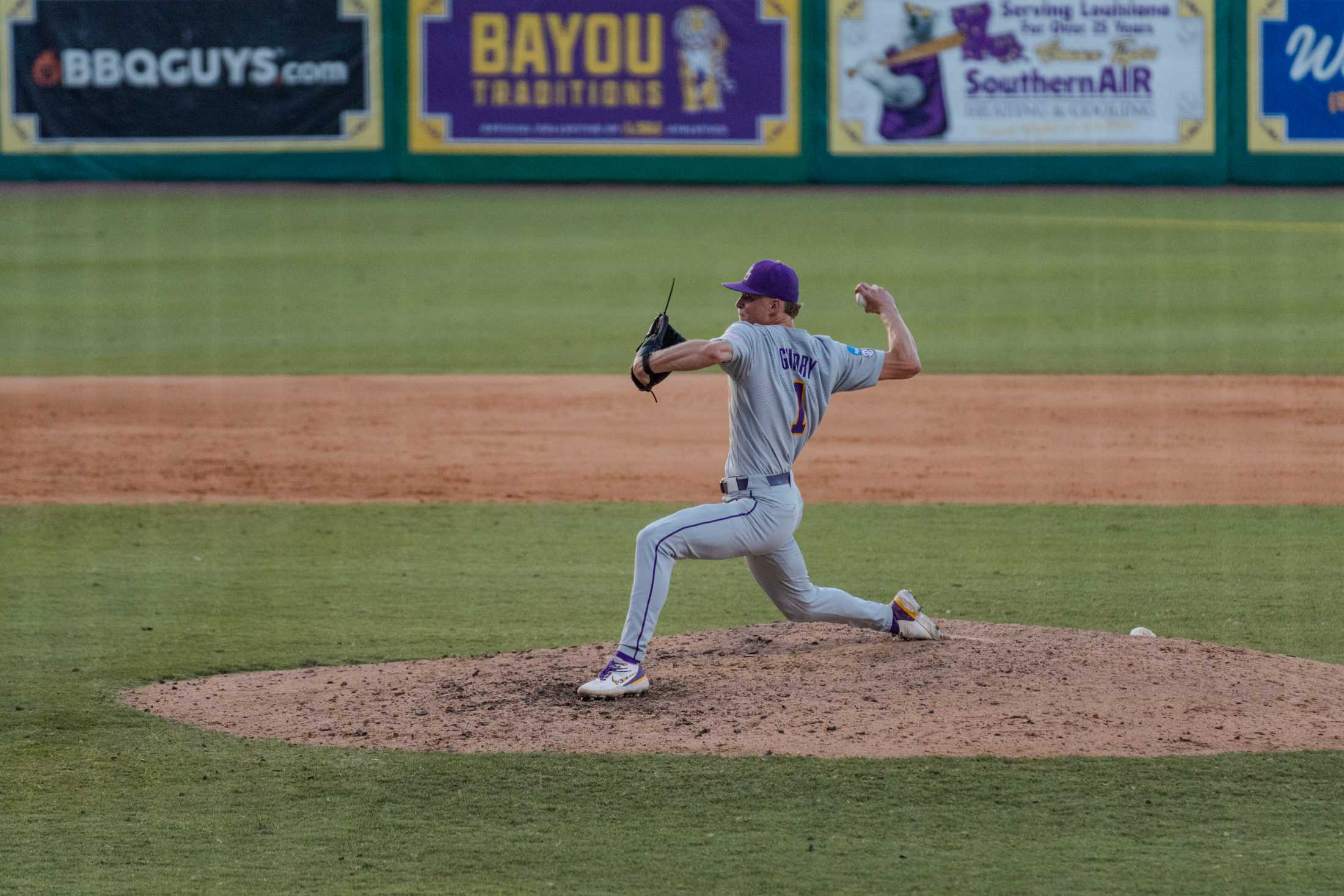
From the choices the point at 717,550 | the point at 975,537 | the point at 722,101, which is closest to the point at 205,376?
the point at 975,537

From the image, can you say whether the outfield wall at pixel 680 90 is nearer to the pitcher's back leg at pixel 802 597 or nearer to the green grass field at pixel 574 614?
the green grass field at pixel 574 614

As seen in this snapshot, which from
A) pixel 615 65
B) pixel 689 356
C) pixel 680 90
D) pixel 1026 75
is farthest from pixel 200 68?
pixel 689 356

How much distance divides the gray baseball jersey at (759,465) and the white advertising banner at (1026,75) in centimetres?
2044

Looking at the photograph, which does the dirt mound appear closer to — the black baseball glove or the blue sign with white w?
the black baseball glove

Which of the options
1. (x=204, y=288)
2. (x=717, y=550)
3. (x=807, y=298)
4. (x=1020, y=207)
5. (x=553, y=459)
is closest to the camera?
(x=717, y=550)

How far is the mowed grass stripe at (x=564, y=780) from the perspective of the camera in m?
4.73

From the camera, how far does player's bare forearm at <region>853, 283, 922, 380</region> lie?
6.30m

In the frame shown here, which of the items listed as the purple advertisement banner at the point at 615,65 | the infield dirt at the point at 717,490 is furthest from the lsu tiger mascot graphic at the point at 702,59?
the infield dirt at the point at 717,490

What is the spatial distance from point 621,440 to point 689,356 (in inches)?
291

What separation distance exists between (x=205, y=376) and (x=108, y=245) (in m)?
8.78

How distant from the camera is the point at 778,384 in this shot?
6125 millimetres

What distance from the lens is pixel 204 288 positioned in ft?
68.5

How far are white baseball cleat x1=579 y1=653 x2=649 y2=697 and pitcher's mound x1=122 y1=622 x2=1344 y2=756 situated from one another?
4 centimetres

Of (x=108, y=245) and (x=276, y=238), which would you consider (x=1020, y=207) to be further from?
(x=108, y=245)
